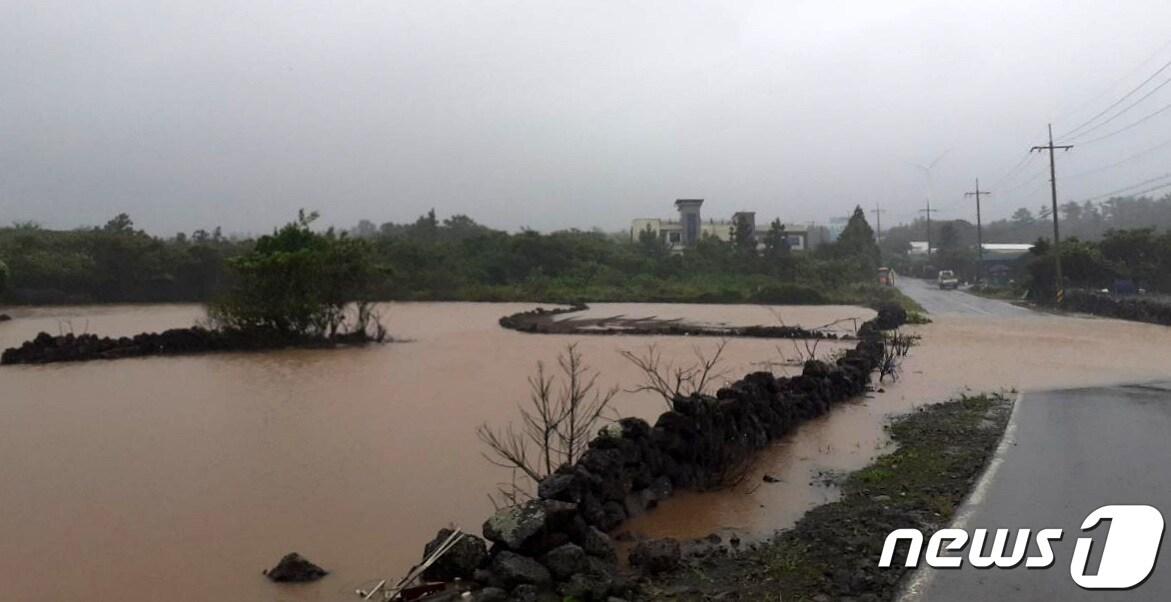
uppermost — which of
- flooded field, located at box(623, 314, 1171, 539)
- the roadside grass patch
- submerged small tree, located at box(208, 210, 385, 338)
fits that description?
submerged small tree, located at box(208, 210, 385, 338)

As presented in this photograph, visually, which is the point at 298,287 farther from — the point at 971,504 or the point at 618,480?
the point at 971,504

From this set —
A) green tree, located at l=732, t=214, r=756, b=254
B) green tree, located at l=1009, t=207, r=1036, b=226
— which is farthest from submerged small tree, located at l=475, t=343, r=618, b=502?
green tree, located at l=1009, t=207, r=1036, b=226

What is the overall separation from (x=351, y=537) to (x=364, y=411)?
6.77 metres

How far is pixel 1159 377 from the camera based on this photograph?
17.7 m

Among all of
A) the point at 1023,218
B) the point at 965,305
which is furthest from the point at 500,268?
the point at 1023,218

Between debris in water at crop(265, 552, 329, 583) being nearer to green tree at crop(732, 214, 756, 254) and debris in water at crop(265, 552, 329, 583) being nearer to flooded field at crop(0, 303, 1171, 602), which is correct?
flooded field at crop(0, 303, 1171, 602)

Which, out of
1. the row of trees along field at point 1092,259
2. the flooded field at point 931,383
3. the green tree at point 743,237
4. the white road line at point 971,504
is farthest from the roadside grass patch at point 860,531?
the green tree at point 743,237

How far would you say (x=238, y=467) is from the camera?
1048cm

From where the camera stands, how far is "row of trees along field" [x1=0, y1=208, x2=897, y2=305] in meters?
43.7

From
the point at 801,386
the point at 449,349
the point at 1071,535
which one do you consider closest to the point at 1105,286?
the point at 449,349

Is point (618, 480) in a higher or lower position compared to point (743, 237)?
lower

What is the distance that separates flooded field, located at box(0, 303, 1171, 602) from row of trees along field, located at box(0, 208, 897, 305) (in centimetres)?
1947

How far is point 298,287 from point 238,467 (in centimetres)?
1542

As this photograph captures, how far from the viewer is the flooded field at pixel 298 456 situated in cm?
726
